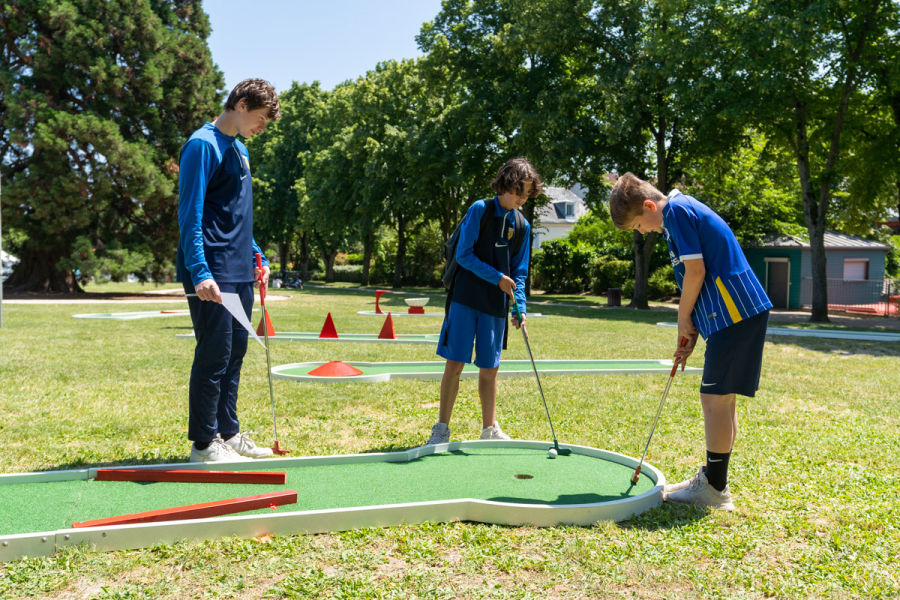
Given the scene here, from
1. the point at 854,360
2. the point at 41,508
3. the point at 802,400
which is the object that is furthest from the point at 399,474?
the point at 854,360

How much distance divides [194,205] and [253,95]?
681mm

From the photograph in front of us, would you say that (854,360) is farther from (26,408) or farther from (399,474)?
(26,408)

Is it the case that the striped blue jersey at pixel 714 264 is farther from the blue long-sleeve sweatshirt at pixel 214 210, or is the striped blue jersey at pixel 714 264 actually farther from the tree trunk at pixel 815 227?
the tree trunk at pixel 815 227

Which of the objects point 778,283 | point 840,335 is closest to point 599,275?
point 778,283

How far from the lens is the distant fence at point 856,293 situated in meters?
23.8

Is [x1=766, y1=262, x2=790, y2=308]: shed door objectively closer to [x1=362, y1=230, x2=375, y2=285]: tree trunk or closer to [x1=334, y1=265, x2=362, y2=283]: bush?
[x1=362, y1=230, x2=375, y2=285]: tree trunk

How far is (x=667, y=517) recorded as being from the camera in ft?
10.6

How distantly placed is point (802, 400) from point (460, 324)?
3.80 m

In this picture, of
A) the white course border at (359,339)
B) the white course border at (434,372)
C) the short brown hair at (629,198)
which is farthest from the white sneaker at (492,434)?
the white course border at (359,339)

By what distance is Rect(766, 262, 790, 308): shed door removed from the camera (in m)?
23.9

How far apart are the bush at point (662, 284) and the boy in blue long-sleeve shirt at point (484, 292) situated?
23.6 metres

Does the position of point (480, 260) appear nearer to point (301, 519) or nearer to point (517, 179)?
point (517, 179)

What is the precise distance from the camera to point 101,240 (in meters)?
25.3

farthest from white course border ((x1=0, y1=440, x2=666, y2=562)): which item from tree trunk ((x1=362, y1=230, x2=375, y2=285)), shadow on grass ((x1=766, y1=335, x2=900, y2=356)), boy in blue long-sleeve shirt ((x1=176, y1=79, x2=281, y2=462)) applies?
tree trunk ((x1=362, y1=230, x2=375, y2=285))
